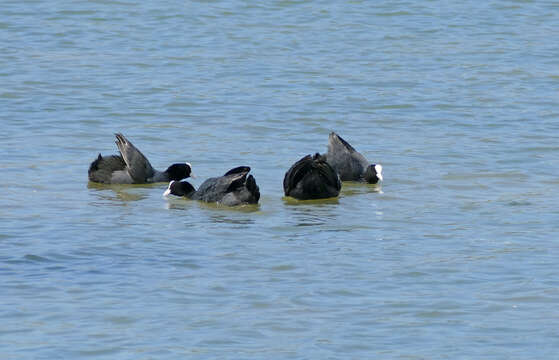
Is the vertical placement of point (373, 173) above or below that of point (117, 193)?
above

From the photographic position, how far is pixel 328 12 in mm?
36656

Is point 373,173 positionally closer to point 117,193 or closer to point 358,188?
point 358,188

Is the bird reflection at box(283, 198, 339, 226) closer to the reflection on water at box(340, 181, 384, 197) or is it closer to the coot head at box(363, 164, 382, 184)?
the reflection on water at box(340, 181, 384, 197)

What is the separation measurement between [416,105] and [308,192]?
815 cm

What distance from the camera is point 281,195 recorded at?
1650cm

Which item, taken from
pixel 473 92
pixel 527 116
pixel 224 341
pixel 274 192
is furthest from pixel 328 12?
pixel 224 341

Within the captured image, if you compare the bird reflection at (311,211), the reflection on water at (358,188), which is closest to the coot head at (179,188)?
the bird reflection at (311,211)

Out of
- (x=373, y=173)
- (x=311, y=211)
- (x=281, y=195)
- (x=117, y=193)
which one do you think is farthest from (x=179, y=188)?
(x=373, y=173)

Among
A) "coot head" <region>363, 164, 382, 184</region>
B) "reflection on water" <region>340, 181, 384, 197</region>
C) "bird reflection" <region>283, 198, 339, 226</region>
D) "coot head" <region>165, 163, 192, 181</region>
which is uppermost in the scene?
"coot head" <region>165, 163, 192, 181</region>

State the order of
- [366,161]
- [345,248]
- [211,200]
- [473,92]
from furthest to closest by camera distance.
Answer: [473,92]
[366,161]
[211,200]
[345,248]

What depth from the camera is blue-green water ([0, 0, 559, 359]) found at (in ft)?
33.8

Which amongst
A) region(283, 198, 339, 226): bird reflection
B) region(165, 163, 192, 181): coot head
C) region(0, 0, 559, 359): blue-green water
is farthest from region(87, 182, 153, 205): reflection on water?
region(283, 198, 339, 226): bird reflection

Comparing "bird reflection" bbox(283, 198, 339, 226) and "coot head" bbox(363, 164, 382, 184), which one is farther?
"coot head" bbox(363, 164, 382, 184)

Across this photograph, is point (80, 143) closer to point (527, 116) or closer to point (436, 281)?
point (527, 116)
